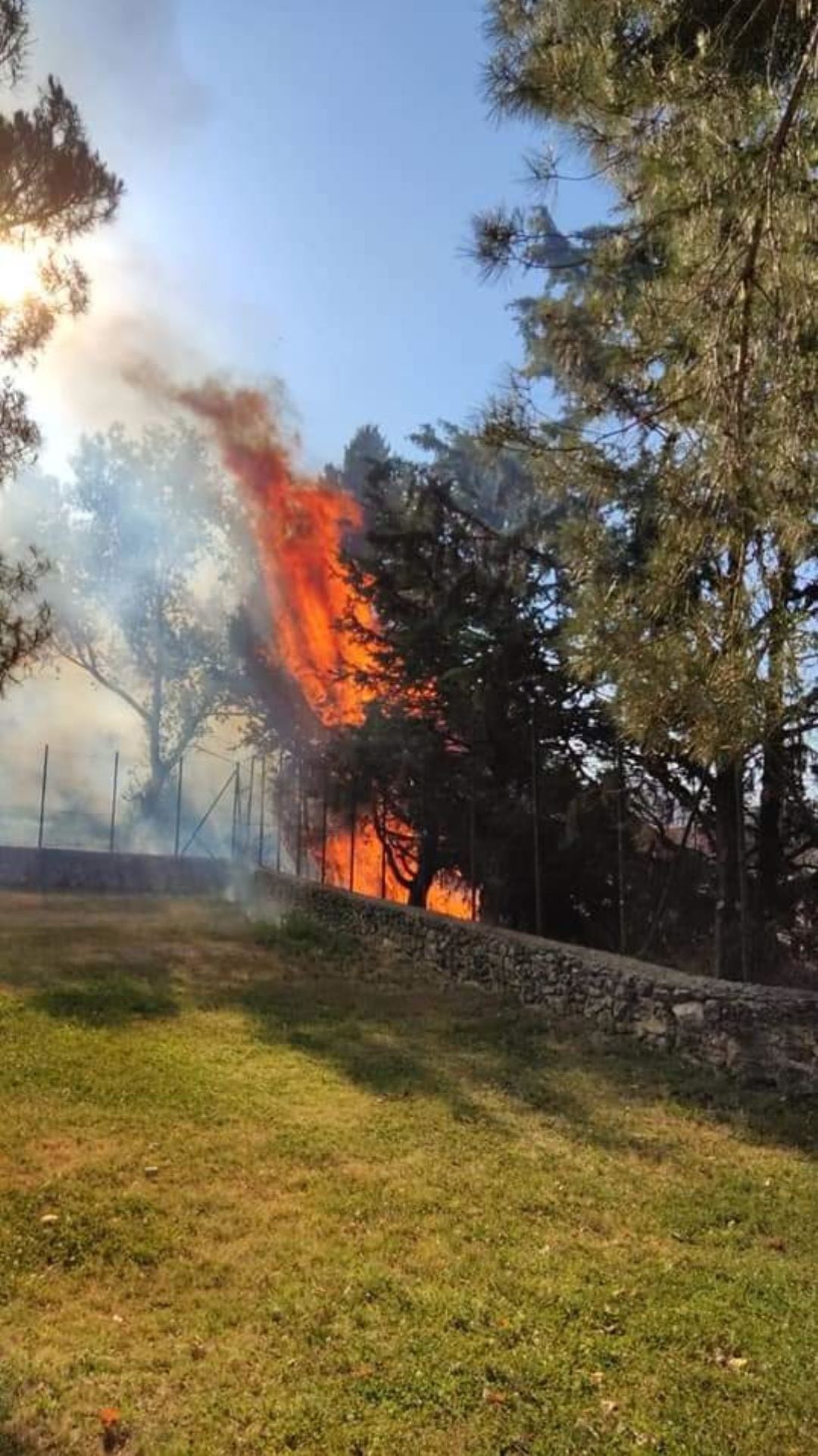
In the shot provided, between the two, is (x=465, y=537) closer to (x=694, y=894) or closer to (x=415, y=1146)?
(x=694, y=894)

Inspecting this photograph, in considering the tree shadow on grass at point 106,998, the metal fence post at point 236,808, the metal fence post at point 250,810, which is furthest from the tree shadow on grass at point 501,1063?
the metal fence post at point 236,808

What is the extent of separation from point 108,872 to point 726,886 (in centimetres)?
1715

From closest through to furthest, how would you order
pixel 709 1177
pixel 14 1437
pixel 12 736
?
pixel 14 1437 → pixel 709 1177 → pixel 12 736

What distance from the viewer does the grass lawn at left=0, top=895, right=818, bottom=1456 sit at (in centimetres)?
281

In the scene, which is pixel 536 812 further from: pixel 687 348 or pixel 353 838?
pixel 687 348

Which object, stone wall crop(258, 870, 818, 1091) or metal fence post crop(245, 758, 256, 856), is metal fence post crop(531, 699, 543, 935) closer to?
stone wall crop(258, 870, 818, 1091)

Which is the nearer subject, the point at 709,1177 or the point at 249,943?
the point at 709,1177

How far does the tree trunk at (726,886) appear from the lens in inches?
346

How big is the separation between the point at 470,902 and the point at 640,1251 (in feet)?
30.4

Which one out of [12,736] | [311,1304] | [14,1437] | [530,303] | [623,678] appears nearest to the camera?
[14,1437]

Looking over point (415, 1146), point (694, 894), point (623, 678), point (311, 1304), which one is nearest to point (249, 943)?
point (694, 894)

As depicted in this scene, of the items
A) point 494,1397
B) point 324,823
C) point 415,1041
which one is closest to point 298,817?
point 324,823

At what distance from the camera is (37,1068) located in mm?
6301

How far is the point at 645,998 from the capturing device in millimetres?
7836
